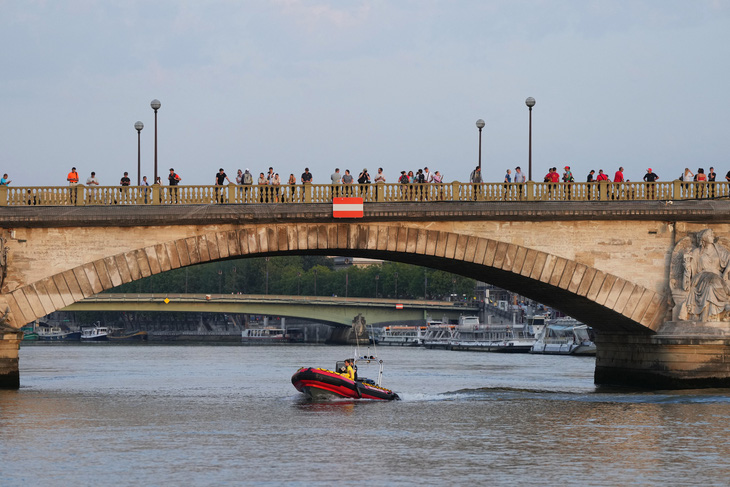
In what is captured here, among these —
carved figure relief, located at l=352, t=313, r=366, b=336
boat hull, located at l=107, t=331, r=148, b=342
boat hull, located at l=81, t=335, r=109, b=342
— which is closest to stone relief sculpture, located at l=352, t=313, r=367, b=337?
carved figure relief, located at l=352, t=313, r=366, b=336

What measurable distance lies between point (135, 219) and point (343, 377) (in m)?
9.81

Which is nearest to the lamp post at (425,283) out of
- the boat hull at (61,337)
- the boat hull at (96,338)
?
the boat hull at (96,338)

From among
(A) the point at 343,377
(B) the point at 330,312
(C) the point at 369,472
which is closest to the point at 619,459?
(C) the point at 369,472

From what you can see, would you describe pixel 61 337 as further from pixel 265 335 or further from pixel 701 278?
pixel 701 278

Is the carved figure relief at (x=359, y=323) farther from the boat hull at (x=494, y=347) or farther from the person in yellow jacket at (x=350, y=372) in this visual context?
the person in yellow jacket at (x=350, y=372)

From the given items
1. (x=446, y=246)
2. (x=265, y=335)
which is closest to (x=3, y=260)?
(x=446, y=246)

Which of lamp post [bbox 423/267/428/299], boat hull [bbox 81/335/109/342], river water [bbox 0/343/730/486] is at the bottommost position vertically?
boat hull [bbox 81/335/109/342]

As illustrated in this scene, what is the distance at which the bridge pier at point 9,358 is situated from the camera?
44.9 meters

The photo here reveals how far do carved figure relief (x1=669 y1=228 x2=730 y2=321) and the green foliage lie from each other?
115m

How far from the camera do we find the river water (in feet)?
88.9

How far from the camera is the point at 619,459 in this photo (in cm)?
2978

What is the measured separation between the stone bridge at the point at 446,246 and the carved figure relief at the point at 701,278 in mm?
84

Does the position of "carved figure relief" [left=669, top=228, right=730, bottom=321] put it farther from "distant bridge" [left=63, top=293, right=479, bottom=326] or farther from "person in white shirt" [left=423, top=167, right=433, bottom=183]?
"distant bridge" [left=63, top=293, right=479, bottom=326]

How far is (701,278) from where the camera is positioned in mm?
46688
